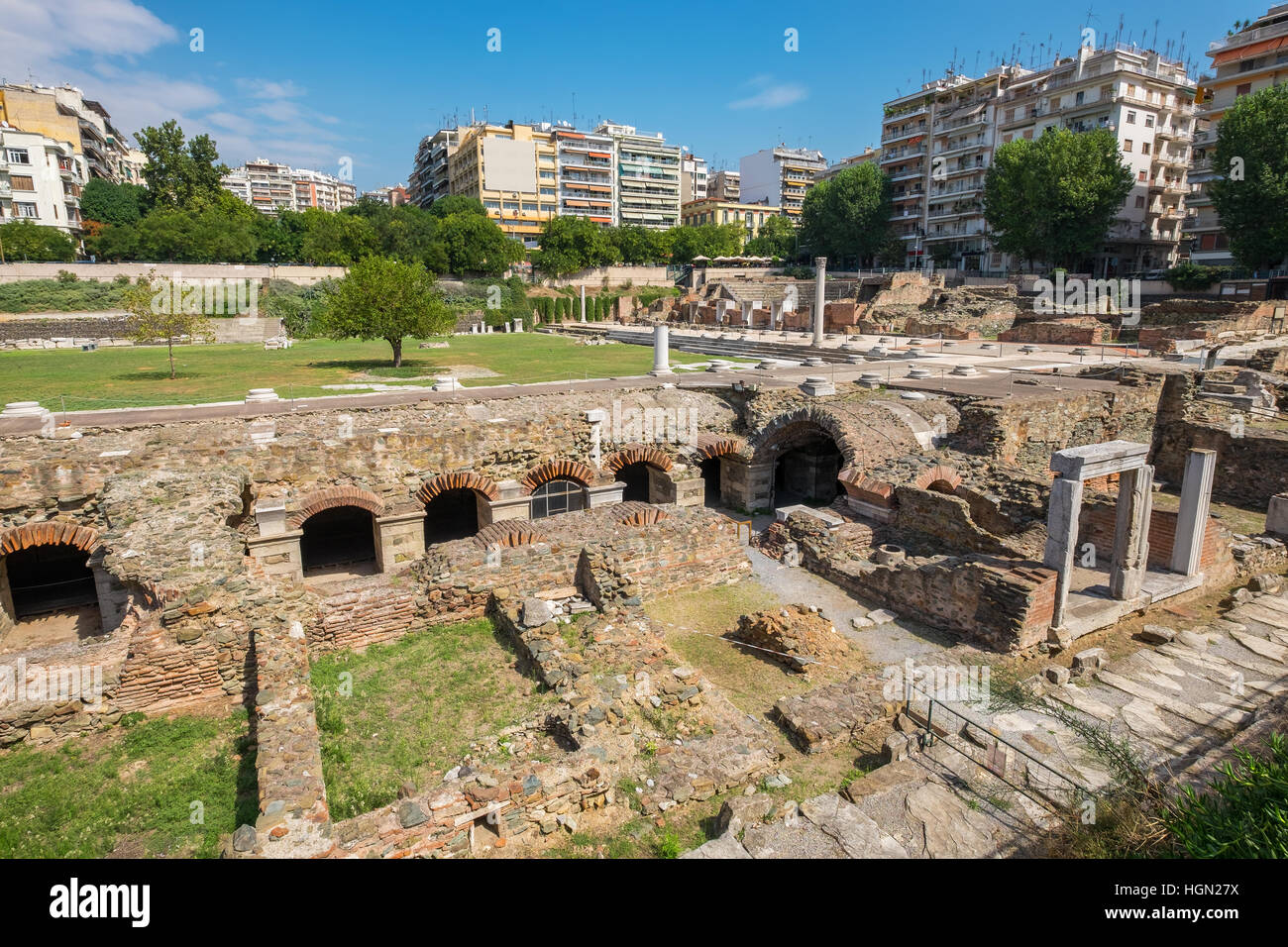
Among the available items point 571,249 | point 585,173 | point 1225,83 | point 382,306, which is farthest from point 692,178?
point 382,306

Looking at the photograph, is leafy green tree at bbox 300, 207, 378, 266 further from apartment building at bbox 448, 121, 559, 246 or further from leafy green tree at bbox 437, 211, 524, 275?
apartment building at bbox 448, 121, 559, 246

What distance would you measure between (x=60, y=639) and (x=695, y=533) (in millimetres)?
12487

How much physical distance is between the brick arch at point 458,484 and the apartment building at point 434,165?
3917 inches

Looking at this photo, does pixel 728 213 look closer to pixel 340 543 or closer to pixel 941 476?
pixel 941 476

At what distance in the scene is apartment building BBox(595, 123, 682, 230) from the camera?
108 m

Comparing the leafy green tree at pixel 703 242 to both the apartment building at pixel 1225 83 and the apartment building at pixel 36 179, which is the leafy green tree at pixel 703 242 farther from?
the apartment building at pixel 36 179

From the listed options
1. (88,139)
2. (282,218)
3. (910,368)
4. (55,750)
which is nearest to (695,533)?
(55,750)

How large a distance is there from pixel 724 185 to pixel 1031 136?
79.2 metres

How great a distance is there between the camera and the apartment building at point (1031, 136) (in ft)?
188

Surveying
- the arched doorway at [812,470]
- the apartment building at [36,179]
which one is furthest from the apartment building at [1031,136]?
Answer: the apartment building at [36,179]

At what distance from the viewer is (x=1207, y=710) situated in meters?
9.30

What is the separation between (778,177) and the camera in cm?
12188

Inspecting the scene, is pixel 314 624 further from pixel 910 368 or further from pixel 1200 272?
pixel 1200 272

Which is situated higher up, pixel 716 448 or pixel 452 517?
pixel 716 448
